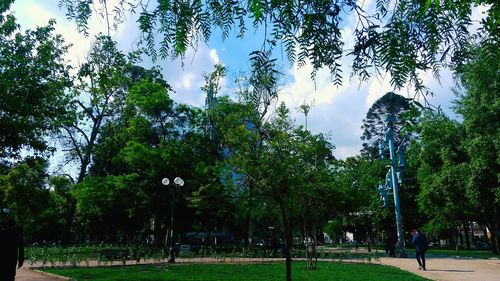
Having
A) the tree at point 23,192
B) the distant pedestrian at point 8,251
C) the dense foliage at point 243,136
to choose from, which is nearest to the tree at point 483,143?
the dense foliage at point 243,136

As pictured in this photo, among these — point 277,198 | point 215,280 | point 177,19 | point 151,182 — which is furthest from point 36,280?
point 151,182

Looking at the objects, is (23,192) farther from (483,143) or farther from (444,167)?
(483,143)

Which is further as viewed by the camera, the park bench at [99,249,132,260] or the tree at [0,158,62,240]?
the tree at [0,158,62,240]

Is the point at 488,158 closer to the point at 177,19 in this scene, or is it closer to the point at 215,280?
the point at 215,280

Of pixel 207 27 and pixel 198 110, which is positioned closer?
pixel 207 27

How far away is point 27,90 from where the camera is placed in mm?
14930

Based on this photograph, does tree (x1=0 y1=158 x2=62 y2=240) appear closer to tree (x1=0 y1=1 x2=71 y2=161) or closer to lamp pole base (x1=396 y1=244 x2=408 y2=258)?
tree (x1=0 y1=1 x2=71 y2=161)

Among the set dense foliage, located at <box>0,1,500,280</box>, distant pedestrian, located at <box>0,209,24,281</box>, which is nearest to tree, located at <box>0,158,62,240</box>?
dense foliage, located at <box>0,1,500,280</box>

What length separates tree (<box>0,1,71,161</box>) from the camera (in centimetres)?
1416

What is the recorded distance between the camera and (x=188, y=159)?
3531 cm

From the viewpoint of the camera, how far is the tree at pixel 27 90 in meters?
14.2

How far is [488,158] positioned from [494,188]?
1.81m

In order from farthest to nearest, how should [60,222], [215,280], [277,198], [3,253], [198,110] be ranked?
[60,222]
[198,110]
[215,280]
[277,198]
[3,253]

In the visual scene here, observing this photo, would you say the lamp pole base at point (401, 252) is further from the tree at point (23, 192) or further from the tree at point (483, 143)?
the tree at point (23, 192)
